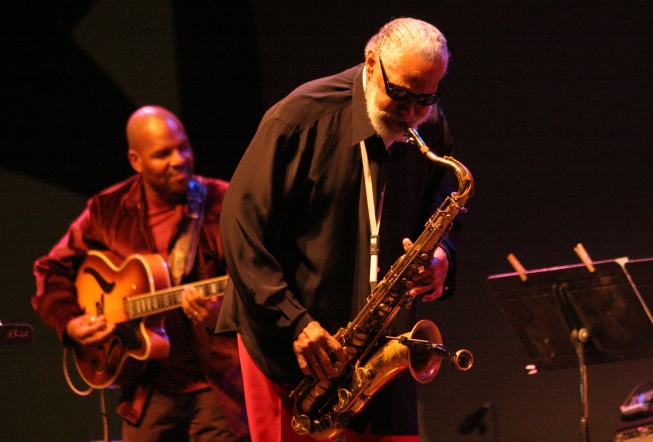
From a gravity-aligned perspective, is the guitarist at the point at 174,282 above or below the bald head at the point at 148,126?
below

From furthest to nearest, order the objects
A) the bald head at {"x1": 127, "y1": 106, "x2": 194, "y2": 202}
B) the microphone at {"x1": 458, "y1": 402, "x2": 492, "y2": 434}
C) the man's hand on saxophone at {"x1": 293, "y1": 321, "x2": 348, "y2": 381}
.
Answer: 1. the microphone at {"x1": 458, "y1": 402, "x2": 492, "y2": 434}
2. the bald head at {"x1": 127, "y1": 106, "x2": 194, "y2": 202}
3. the man's hand on saxophone at {"x1": 293, "y1": 321, "x2": 348, "y2": 381}

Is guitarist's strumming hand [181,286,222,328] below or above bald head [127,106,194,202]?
below

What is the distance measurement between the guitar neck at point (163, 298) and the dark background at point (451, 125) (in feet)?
4.84

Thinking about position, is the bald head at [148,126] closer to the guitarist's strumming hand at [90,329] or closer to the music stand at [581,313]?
the guitarist's strumming hand at [90,329]

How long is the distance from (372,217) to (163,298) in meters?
1.87

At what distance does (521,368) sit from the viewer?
479 centimetres

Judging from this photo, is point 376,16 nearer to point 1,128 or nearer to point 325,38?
point 325,38

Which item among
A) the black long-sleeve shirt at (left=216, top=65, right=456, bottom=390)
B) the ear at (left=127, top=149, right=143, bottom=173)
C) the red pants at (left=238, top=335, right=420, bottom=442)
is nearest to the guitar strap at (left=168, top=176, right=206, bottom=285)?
the ear at (left=127, top=149, right=143, bottom=173)

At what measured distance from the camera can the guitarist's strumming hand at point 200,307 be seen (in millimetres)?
4000

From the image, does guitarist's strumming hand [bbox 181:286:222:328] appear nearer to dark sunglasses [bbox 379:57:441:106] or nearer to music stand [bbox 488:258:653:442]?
music stand [bbox 488:258:653:442]

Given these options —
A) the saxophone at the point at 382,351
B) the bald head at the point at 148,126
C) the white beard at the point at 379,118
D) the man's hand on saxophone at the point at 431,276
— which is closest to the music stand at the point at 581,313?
the man's hand on saxophone at the point at 431,276

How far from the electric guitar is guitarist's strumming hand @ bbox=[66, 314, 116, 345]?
43 mm

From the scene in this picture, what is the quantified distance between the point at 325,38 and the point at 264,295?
10.1 ft

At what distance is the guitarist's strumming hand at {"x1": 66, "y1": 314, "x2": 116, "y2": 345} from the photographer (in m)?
4.30
